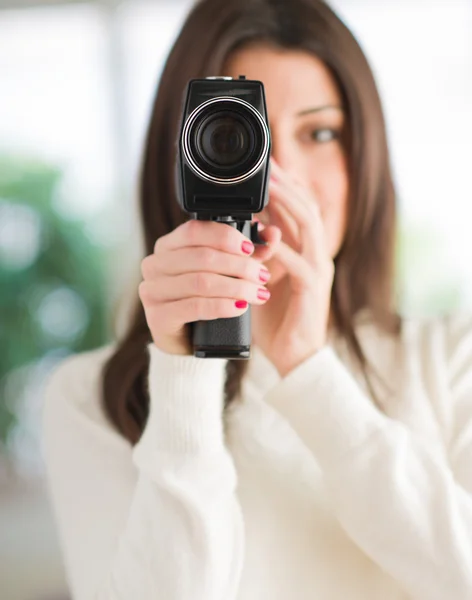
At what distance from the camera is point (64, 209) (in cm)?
158

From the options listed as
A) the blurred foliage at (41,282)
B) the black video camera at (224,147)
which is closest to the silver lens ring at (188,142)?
the black video camera at (224,147)

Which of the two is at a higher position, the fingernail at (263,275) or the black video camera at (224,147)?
the black video camera at (224,147)

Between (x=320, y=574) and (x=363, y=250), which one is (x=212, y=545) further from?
(x=363, y=250)

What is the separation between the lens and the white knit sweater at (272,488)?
1.71ft

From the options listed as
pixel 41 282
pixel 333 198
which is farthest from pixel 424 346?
pixel 41 282

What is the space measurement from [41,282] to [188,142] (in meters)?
1.18

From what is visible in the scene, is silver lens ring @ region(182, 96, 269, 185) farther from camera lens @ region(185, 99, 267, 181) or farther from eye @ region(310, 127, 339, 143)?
eye @ region(310, 127, 339, 143)

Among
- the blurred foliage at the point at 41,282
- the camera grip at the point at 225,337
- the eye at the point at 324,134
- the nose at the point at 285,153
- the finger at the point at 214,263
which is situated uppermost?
the eye at the point at 324,134

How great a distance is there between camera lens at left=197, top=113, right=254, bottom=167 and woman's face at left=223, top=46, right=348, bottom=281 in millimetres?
157

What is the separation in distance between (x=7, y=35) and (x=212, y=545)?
5.28ft

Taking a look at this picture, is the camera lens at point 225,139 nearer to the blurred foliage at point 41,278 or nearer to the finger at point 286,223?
the finger at point 286,223

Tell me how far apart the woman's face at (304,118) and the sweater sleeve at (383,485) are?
16 cm

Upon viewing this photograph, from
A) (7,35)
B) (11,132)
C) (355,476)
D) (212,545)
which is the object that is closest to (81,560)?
(212,545)

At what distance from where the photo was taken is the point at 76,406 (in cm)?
67
